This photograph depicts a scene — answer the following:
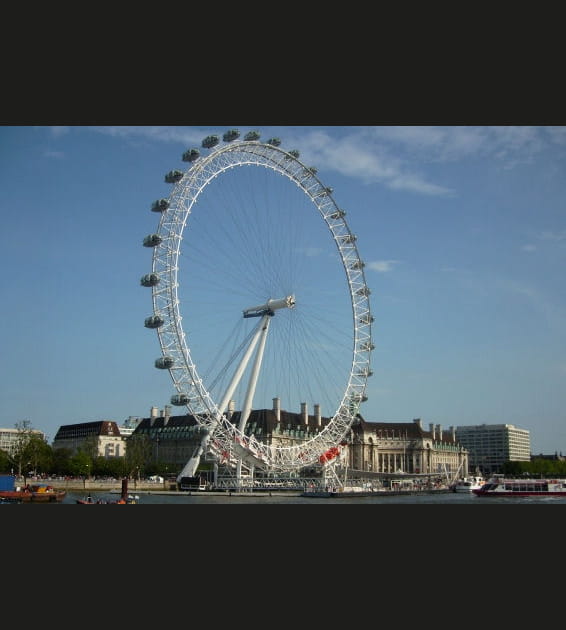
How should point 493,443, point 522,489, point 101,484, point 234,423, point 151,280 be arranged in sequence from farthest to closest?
point 493,443
point 234,423
point 101,484
point 522,489
point 151,280

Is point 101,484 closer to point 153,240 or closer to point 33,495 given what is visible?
point 33,495

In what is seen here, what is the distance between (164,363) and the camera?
43156 mm

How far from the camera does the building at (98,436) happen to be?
113 meters

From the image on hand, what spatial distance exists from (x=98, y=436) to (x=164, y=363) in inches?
2794

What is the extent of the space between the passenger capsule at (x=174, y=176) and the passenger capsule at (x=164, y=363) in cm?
973

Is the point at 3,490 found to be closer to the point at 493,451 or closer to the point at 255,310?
the point at 255,310

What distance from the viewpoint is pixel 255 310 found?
52.0 meters

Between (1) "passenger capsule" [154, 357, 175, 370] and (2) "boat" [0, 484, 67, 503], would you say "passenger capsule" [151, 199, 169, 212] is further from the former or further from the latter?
(2) "boat" [0, 484, 67, 503]

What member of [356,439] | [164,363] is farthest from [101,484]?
[356,439]

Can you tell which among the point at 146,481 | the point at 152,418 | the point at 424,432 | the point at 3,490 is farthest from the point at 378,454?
the point at 3,490

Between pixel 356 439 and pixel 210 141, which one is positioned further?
pixel 356 439

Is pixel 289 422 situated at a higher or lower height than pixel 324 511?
higher

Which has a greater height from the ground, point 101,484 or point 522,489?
point 522,489

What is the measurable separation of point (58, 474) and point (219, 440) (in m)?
35.6
